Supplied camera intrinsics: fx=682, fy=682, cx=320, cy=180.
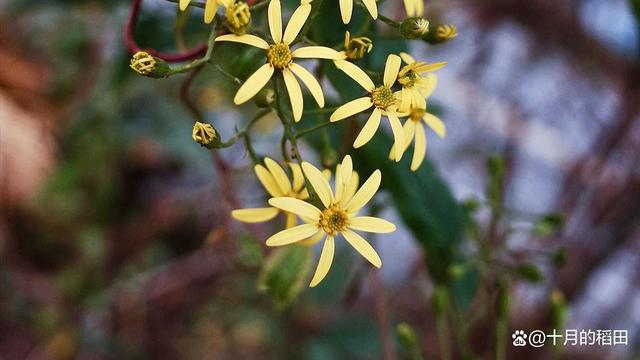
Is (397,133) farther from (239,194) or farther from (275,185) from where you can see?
(239,194)

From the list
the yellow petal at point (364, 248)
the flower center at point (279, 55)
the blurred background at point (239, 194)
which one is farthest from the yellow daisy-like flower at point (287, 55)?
the blurred background at point (239, 194)

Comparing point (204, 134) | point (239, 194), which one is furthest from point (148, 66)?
point (239, 194)

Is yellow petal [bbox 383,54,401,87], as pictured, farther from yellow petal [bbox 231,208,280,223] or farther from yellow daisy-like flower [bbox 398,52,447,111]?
yellow petal [bbox 231,208,280,223]

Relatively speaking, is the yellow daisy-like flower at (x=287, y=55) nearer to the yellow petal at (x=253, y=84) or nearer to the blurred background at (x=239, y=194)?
the yellow petal at (x=253, y=84)

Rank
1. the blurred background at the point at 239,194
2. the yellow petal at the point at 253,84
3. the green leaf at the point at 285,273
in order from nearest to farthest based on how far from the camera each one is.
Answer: the yellow petal at the point at 253,84
the green leaf at the point at 285,273
the blurred background at the point at 239,194

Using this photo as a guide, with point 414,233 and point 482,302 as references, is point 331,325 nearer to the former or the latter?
point 482,302

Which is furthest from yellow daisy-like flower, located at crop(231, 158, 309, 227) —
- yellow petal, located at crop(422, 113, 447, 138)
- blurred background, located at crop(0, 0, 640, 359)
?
blurred background, located at crop(0, 0, 640, 359)

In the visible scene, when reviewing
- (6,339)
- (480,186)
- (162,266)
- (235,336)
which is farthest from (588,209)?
(6,339)
